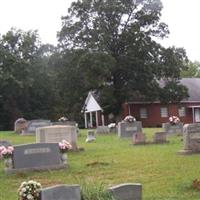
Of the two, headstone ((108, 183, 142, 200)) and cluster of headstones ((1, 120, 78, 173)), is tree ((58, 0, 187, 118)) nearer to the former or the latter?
cluster of headstones ((1, 120, 78, 173))

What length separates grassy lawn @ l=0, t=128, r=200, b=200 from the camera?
11.8 metres

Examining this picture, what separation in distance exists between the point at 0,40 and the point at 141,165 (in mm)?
52637

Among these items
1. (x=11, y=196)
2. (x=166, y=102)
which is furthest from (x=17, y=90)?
(x=11, y=196)

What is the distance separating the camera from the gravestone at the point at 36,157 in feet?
51.9

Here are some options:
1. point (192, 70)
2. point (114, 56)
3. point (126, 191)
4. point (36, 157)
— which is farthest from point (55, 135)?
point (192, 70)

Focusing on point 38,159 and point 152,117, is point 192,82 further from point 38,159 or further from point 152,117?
point 38,159

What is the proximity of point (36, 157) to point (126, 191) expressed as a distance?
722 cm

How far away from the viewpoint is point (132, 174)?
14.4 meters

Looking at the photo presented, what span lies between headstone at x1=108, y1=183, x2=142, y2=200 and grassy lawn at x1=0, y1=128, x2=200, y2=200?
3.62 feet

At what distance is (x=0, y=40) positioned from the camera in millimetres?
66250

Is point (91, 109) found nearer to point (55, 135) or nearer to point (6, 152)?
point (55, 135)

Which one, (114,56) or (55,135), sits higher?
(114,56)

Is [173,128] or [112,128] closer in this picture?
[173,128]

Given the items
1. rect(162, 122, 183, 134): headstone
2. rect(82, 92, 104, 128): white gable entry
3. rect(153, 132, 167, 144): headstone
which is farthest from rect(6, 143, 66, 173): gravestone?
rect(82, 92, 104, 128): white gable entry
